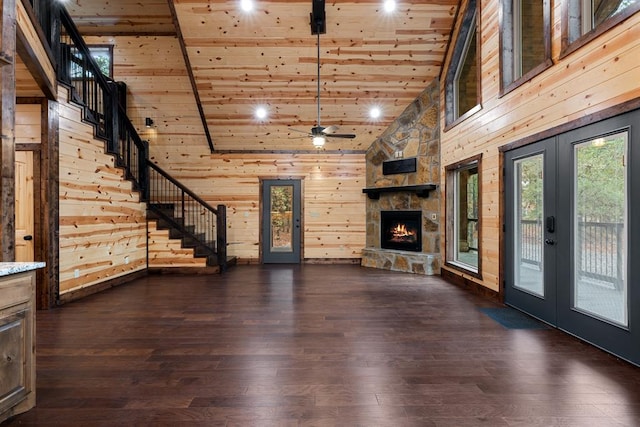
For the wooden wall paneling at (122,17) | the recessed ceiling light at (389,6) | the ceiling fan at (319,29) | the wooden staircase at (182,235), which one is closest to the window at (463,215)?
the ceiling fan at (319,29)

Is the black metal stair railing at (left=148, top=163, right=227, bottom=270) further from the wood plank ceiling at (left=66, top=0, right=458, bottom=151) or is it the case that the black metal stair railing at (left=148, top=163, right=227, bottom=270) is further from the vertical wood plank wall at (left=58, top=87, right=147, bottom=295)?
the wood plank ceiling at (left=66, top=0, right=458, bottom=151)

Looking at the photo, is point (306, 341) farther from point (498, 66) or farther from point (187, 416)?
point (498, 66)

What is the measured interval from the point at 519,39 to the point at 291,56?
11.8 feet

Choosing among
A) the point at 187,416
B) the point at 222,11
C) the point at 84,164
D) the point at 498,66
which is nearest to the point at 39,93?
the point at 84,164

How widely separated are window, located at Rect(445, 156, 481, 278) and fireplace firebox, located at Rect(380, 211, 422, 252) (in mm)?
764

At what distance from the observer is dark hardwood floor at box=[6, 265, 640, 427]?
2.13 metres

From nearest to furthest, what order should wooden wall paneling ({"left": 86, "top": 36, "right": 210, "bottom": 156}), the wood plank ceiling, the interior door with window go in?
the interior door with window
the wood plank ceiling
wooden wall paneling ({"left": 86, "top": 36, "right": 210, "bottom": 156})

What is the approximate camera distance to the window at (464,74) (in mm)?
5664

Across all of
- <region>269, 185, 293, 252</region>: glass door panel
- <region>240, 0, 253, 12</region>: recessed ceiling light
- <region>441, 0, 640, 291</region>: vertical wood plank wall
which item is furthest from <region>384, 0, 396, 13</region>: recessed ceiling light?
<region>269, 185, 293, 252</region>: glass door panel

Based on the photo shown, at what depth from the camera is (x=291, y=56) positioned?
620cm

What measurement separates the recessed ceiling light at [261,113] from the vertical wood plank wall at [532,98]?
12.1 feet

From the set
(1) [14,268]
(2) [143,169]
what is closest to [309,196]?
(2) [143,169]

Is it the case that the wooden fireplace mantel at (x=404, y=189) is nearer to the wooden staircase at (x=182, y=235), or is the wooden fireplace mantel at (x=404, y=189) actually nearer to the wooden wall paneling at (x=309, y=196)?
the wooden wall paneling at (x=309, y=196)

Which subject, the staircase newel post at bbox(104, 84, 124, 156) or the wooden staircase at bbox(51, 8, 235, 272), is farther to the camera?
the staircase newel post at bbox(104, 84, 124, 156)
